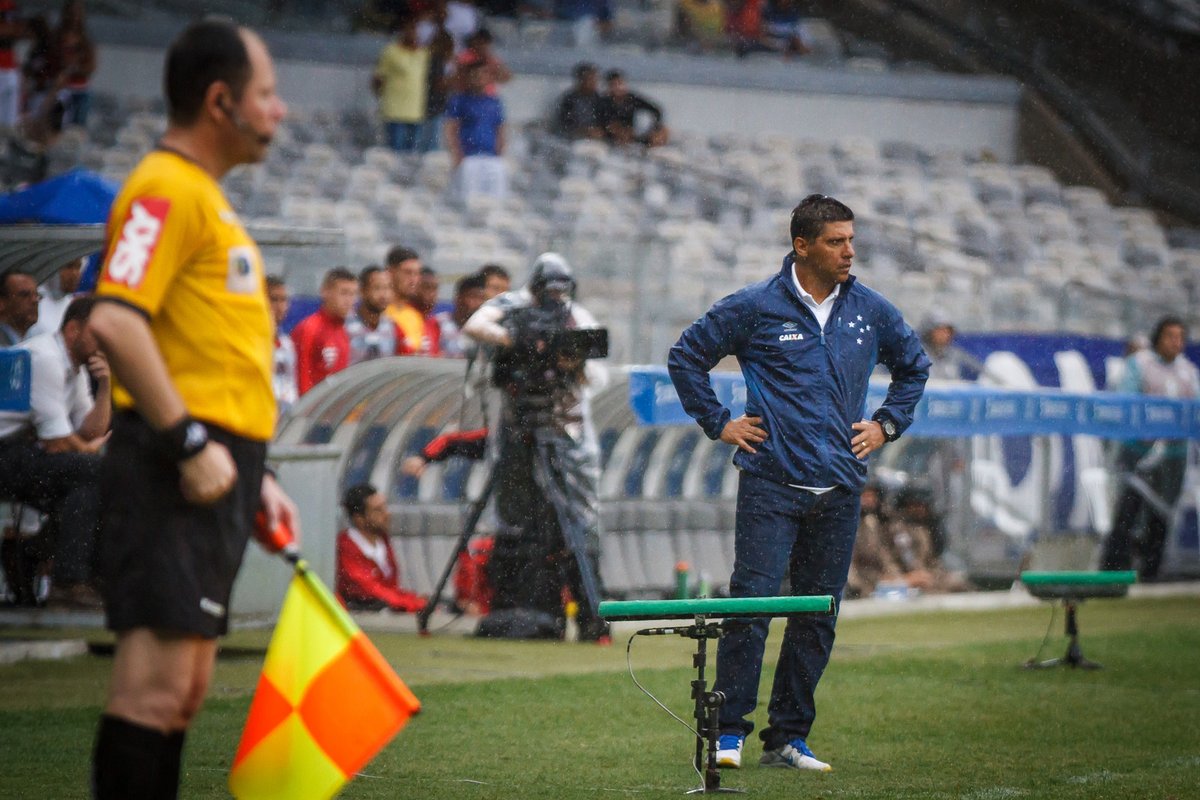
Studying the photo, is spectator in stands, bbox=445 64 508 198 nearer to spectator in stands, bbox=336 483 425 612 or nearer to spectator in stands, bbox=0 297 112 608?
spectator in stands, bbox=336 483 425 612

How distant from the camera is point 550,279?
1166 centimetres

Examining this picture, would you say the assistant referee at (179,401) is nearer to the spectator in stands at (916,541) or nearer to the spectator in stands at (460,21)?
the spectator in stands at (916,541)

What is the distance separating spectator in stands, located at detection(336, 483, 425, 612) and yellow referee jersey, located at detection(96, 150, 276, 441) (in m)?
7.87

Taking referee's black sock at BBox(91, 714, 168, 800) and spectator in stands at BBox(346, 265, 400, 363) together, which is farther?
spectator in stands at BBox(346, 265, 400, 363)

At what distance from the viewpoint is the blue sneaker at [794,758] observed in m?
7.27

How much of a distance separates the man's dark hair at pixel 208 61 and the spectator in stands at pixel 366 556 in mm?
8024

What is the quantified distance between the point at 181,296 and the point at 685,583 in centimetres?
882

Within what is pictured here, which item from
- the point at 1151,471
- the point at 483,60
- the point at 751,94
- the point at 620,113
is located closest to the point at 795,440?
the point at 1151,471

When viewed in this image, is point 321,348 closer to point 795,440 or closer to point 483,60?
point 795,440

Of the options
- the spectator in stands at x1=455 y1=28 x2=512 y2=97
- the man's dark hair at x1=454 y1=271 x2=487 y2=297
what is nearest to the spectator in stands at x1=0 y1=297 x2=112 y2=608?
the man's dark hair at x1=454 y1=271 x2=487 y2=297

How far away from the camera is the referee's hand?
4.22 metres

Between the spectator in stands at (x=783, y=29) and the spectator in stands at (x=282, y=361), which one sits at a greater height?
the spectator in stands at (x=783, y=29)

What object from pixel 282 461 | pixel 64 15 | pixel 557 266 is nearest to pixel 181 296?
pixel 282 461

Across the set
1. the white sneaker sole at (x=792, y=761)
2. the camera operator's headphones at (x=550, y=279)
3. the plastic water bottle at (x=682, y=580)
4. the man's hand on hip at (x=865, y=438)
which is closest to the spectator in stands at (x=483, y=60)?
the plastic water bottle at (x=682, y=580)
